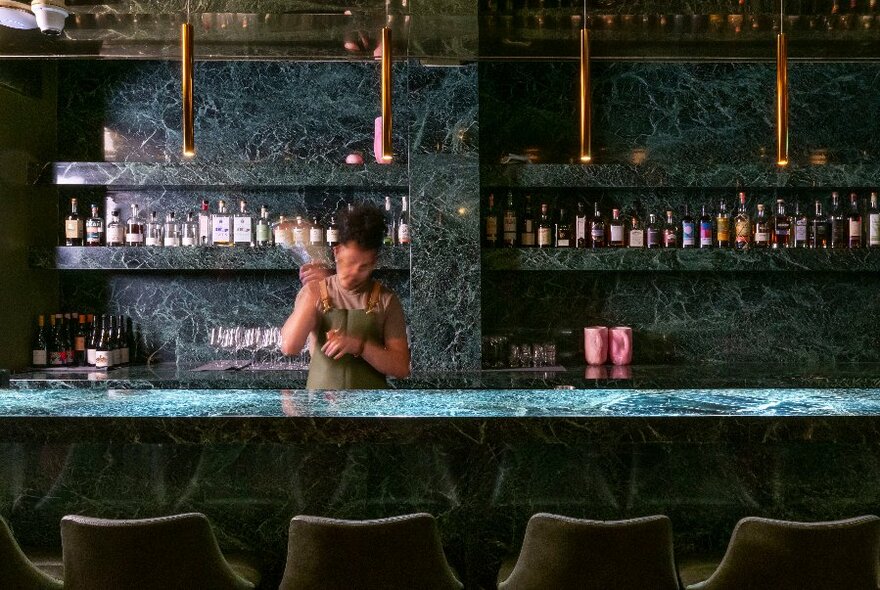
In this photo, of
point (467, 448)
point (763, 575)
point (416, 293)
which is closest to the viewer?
point (763, 575)

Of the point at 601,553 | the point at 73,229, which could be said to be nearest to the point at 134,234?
the point at 73,229

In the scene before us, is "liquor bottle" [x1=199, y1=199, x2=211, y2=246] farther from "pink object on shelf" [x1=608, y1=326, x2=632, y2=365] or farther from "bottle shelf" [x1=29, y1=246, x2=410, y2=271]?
"pink object on shelf" [x1=608, y1=326, x2=632, y2=365]

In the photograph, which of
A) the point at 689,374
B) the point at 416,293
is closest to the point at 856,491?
the point at 689,374

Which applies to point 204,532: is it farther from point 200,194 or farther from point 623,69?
point 623,69

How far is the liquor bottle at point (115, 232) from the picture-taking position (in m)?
4.45

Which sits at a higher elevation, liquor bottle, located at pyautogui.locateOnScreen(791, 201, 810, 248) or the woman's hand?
liquor bottle, located at pyautogui.locateOnScreen(791, 201, 810, 248)

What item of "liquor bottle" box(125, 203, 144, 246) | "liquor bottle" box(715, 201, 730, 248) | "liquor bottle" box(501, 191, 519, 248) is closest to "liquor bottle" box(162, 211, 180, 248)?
"liquor bottle" box(125, 203, 144, 246)

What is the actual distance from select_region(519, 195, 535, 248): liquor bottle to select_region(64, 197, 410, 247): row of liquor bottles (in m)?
0.64

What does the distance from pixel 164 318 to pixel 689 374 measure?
297 cm

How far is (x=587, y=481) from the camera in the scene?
86.1 inches

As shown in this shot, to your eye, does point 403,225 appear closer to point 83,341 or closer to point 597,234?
point 597,234

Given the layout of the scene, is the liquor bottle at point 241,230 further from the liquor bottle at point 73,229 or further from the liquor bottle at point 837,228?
the liquor bottle at point 837,228

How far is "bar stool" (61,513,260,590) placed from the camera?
1770 mm

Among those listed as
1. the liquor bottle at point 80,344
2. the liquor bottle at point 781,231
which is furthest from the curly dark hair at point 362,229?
the liquor bottle at point 781,231
